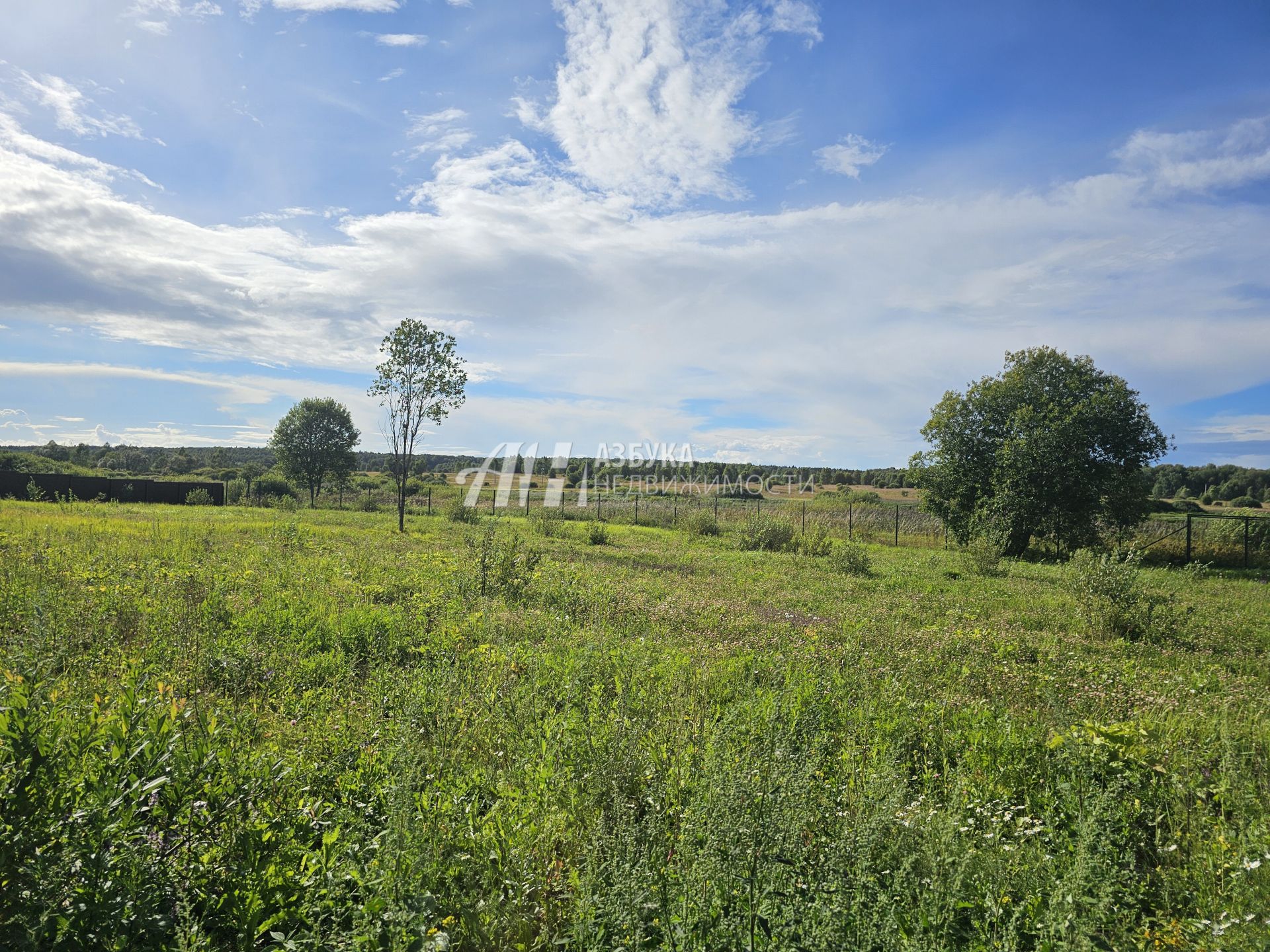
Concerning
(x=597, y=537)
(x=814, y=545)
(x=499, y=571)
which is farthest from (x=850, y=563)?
(x=499, y=571)

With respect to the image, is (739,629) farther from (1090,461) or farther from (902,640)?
(1090,461)

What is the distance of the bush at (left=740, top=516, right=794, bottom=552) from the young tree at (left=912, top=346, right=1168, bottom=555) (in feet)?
24.4

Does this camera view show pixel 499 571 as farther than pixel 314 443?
No

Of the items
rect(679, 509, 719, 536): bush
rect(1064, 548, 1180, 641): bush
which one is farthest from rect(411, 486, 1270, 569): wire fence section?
rect(1064, 548, 1180, 641): bush

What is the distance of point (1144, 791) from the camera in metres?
3.50

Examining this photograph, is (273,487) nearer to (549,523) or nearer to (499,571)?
(549,523)

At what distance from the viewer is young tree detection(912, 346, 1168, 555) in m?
20.9

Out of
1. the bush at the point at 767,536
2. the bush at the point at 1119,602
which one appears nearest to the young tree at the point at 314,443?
the bush at the point at 767,536

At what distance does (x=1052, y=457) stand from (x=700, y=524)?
12898mm

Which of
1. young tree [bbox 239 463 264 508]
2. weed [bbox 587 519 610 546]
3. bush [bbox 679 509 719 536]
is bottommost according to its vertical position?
weed [bbox 587 519 610 546]

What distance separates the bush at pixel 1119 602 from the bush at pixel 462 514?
1849 cm

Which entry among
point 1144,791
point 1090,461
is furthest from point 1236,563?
point 1144,791

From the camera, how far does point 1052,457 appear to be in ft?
69.2

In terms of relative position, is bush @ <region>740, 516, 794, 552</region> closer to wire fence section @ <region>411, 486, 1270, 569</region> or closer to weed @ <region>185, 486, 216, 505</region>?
wire fence section @ <region>411, 486, 1270, 569</region>
